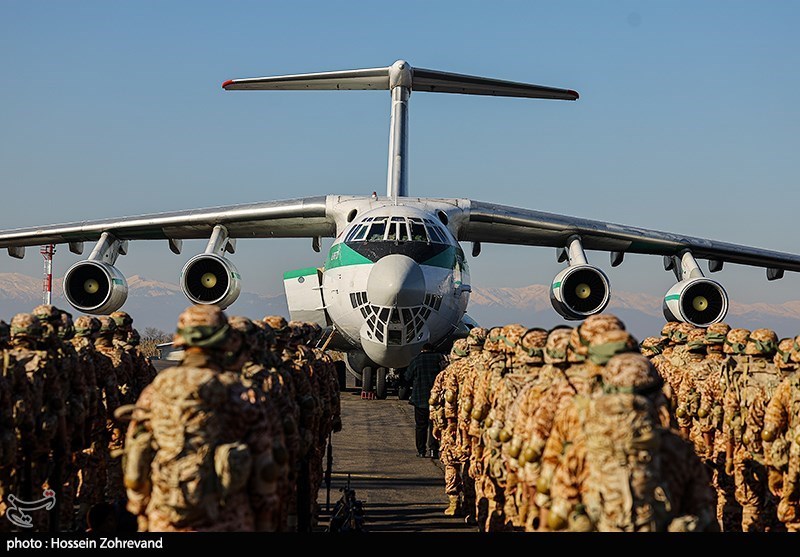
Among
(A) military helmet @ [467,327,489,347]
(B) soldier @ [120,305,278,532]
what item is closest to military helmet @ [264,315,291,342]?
(A) military helmet @ [467,327,489,347]

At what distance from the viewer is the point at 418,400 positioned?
12328 millimetres

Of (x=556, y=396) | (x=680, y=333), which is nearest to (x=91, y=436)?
(x=556, y=396)

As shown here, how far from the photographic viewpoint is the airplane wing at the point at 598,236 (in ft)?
59.5

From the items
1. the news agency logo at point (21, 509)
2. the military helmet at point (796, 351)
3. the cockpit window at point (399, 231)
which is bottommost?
the news agency logo at point (21, 509)

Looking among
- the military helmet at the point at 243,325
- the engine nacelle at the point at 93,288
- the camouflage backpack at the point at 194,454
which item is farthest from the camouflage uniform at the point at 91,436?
the engine nacelle at the point at 93,288

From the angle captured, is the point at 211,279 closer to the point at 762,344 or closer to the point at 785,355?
the point at 762,344

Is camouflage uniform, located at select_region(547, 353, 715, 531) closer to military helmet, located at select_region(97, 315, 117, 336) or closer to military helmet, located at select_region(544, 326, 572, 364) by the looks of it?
military helmet, located at select_region(544, 326, 572, 364)

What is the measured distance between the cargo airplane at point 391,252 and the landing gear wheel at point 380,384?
0.13ft

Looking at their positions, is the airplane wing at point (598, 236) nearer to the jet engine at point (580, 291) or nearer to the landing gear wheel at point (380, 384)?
the jet engine at point (580, 291)

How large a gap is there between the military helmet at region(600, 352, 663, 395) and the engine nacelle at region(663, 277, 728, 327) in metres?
13.7

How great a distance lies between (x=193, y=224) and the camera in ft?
60.4

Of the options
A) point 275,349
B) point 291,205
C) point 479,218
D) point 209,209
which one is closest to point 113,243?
point 209,209

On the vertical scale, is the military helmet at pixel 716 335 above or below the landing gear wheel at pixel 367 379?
above

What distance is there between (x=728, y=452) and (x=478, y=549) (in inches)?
163
